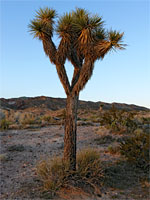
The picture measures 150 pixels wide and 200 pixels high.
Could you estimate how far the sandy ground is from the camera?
5.09 metres

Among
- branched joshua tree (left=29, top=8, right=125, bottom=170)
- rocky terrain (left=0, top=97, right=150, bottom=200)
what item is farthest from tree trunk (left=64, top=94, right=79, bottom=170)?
rocky terrain (left=0, top=97, right=150, bottom=200)

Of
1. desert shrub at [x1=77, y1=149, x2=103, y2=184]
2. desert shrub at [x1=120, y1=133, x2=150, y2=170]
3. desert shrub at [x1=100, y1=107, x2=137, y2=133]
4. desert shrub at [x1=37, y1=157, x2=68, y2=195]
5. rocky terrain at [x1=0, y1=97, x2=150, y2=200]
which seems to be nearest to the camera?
rocky terrain at [x1=0, y1=97, x2=150, y2=200]

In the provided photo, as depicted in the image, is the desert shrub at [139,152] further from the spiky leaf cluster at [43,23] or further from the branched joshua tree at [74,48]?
the spiky leaf cluster at [43,23]

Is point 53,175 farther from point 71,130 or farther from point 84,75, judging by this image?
point 84,75

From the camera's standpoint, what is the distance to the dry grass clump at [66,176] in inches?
203

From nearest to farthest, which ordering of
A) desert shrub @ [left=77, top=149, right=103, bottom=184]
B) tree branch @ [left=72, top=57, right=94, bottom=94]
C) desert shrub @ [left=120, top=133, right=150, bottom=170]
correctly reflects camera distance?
1. desert shrub @ [left=77, top=149, right=103, bottom=184]
2. tree branch @ [left=72, top=57, right=94, bottom=94]
3. desert shrub @ [left=120, top=133, right=150, bottom=170]

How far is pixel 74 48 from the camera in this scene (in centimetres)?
617

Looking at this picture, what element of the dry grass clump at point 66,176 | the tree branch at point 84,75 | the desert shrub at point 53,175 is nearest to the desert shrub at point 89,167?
the dry grass clump at point 66,176

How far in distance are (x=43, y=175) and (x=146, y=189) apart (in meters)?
2.71

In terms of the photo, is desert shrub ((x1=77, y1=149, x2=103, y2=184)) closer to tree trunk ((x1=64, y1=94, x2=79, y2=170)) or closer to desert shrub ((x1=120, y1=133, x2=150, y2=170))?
tree trunk ((x1=64, y1=94, x2=79, y2=170))

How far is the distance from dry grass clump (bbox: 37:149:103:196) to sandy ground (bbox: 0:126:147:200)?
0.32 meters

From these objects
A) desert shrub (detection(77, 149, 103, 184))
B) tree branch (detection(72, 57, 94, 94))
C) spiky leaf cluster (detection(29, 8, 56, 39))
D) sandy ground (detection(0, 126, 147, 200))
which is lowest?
sandy ground (detection(0, 126, 147, 200))

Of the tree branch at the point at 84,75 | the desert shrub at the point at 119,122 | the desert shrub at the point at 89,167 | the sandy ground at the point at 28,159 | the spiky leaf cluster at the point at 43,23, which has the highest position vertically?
the spiky leaf cluster at the point at 43,23

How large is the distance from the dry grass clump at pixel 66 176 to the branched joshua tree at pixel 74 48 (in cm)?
25
